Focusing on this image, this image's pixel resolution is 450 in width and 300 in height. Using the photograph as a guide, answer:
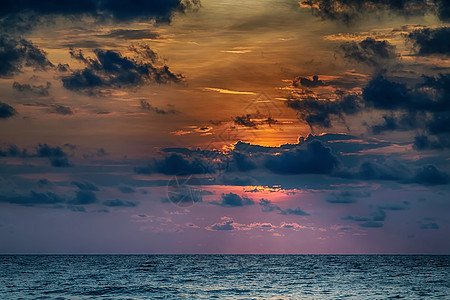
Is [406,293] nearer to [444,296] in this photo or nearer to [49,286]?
[444,296]

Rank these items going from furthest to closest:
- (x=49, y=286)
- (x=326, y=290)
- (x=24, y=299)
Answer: (x=49, y=286) < (x=326, y=290) < (x=24, y=299)

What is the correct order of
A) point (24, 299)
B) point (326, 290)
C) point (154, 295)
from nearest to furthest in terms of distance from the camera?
1. point (24, 299)
2. point (154, 295)
3. point (326, 290)

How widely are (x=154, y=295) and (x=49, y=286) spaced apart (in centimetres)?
2245

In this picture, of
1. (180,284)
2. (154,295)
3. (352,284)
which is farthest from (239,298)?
(352,284)

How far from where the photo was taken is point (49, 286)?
288 feet

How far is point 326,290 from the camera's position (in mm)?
81938

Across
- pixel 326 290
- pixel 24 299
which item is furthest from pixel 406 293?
pixel 24 299

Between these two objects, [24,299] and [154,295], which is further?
[154,295]

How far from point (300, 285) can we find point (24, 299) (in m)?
43.5

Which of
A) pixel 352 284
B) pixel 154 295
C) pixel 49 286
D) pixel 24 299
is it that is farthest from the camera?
pixel 352 284

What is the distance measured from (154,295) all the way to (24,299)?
16685mm

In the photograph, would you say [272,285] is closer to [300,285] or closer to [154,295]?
[300,285]

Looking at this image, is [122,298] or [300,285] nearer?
[122,298]

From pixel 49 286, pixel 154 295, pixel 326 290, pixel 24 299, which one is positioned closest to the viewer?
pixel 24 299
